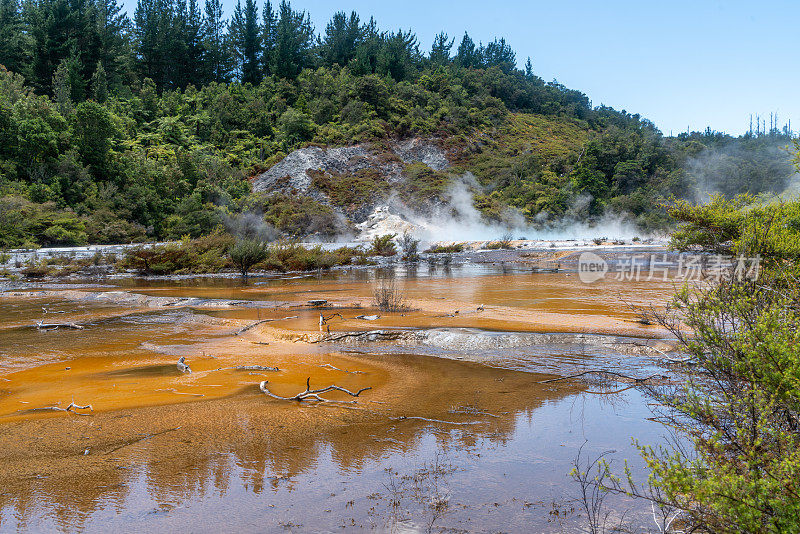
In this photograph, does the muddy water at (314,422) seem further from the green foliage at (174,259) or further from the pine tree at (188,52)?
the pine tree at (188,52)

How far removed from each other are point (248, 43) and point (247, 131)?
2023 centimetres

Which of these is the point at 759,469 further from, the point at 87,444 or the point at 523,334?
the point at 523,334

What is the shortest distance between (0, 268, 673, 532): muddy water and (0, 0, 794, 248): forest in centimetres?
2021

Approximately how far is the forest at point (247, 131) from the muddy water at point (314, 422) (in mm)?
20209

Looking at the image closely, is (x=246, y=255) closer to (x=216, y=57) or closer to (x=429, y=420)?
(x=429, y=420)

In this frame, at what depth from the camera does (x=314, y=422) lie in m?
5.61

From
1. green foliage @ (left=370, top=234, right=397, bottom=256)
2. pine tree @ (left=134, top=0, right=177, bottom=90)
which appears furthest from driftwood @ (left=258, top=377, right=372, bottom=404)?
pine tree @ (left=134, top=0, right=177, bottom=90)

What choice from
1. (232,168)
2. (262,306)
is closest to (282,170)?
(232,168)

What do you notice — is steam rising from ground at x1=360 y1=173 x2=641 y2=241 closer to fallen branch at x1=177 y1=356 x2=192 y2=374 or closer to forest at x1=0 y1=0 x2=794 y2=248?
forest at x1=0 y1=0 x2=794 y2=248

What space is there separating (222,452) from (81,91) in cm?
4635

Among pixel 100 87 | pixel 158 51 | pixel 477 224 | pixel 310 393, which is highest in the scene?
pixel 158 51

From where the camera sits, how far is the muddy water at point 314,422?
12.6ft

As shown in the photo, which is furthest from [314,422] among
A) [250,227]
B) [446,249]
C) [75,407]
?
[250,227]

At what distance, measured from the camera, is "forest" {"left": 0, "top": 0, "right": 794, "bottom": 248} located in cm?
2964
